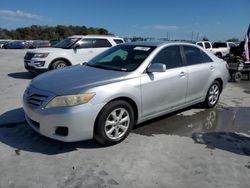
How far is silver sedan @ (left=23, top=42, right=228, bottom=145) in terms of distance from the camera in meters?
4.03

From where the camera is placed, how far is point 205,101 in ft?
21.4

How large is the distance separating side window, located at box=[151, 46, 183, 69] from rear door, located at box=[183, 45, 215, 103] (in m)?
0.23

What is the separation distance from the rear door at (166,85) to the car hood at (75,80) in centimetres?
48

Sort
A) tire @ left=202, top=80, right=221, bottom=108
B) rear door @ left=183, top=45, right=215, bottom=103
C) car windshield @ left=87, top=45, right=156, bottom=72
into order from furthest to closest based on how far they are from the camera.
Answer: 1. tire @ left=202, top=80, right=221, bottom=108
2. rear door @ left=183, top=45, right=215, bottom=103
3. car windshield @ left=87, top=45, right=156, bottom=72

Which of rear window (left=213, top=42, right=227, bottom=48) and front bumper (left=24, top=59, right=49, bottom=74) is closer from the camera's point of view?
front bumper (left=24, top=59, right=49, bottom=74)

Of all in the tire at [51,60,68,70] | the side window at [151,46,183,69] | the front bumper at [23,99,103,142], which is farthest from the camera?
the tire at [51,60,68,70]

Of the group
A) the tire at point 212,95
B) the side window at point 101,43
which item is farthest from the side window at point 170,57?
the side window at point 101,43

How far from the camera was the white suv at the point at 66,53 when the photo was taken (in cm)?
1075

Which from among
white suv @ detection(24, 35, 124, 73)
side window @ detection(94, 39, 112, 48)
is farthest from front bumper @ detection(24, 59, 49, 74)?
side window @ detection(94, 39, 112, 48)

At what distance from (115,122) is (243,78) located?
31.0ft

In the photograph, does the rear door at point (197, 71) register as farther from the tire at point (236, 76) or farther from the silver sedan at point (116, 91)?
the tire at point (236, 76)

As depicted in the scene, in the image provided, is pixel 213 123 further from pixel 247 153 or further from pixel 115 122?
pixel 115 122

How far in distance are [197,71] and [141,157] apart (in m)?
2.54

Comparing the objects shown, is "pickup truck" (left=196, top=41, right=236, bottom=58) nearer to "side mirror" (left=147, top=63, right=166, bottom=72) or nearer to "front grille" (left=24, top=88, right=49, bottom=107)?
"side mirror" (left=147, top=63, right=166, bottom=72)
